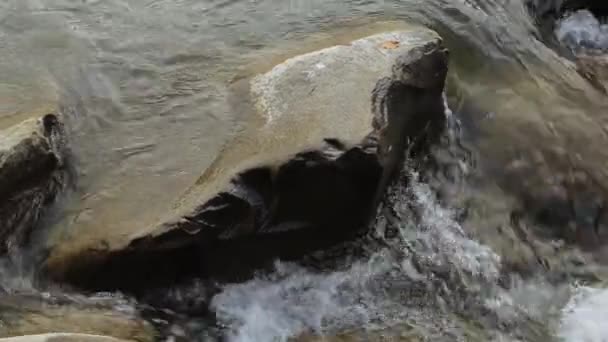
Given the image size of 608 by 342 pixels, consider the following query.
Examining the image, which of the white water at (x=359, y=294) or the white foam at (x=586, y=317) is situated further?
the white foam at (x=586, y=317)

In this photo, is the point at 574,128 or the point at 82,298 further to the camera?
the point at 574,128

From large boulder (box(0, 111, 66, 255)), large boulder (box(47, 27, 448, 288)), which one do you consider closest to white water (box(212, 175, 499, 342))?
large boulder (box(47, 27, 448, 288))

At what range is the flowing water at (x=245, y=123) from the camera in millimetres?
4387

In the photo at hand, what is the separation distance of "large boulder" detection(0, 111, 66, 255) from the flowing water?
12 cm

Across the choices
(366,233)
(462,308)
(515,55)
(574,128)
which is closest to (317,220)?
(366,233)

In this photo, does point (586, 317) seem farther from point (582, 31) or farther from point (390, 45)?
point (582, 31)

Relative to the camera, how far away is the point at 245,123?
4.86 meters

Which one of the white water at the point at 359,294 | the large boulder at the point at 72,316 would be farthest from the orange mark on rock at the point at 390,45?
the large boulder at the point at 72,316

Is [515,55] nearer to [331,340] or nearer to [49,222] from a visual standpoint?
[331,340]

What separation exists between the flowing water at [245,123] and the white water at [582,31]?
969mm

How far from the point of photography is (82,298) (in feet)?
13.8

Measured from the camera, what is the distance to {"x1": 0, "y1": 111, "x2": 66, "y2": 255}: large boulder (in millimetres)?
4207

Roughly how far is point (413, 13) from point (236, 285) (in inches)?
112

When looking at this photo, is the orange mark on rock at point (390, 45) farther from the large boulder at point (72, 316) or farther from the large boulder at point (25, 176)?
the large boulder at point (72, 316)
